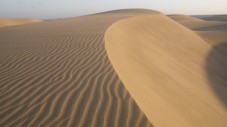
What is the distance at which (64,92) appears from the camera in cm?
484

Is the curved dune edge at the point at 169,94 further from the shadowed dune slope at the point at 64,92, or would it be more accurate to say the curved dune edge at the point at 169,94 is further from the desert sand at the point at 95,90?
the shadowed dune slope at the point at 64,92

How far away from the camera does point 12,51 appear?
8.05 metres

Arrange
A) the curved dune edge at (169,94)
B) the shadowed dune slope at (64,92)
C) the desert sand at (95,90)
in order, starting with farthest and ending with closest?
1. the curved dune edge at (169,94)
2. the desert sand at (95,90)
3. the shadowed dune slope at (64,92)

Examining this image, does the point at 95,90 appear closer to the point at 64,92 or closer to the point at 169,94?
the point at 64,92

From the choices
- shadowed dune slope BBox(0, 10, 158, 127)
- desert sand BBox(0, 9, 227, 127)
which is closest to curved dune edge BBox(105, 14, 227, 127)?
desert sand BBox(0, 9, 227, 127)

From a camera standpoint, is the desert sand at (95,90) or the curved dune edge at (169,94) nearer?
the desert sand at (95,90)

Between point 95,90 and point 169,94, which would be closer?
point 95,90

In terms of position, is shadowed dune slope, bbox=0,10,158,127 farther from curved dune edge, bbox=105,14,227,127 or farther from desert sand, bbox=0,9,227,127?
curved dune edge, bbox=105,14,227,127

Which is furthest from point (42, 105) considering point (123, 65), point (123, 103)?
point (123, 65)

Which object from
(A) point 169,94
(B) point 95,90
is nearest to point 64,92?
(B) point 95,90

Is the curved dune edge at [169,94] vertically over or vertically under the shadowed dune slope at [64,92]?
under

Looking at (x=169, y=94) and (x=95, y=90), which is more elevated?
(x=95, y=90)

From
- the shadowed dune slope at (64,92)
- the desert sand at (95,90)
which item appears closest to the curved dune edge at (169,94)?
the desert sand at (95,90)

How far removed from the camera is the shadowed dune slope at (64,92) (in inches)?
158
